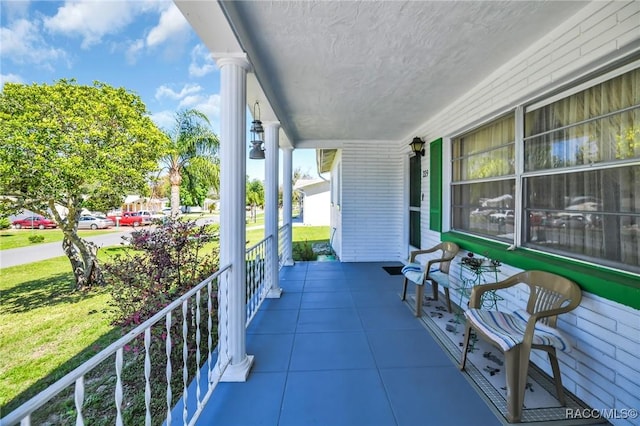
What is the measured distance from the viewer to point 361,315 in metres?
3.31

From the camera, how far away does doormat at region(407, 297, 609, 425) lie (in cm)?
178

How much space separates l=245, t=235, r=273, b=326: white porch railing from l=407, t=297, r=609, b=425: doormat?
6.51 feet

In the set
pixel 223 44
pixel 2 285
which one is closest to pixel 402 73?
pixel 223 44

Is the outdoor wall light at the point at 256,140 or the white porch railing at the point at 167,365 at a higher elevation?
the outdoor wall light at the point at 256,140

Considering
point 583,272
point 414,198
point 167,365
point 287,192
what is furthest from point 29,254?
point 583,272

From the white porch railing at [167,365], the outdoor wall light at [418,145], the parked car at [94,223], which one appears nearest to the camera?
the white porch railing at [167,365]

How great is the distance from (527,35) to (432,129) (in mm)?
2300

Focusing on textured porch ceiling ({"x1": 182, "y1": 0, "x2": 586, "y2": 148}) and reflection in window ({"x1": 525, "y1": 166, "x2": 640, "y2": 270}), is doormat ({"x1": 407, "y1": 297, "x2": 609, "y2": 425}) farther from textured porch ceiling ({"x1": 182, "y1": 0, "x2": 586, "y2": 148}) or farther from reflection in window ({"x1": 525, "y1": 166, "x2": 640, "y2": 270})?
textured porch ceiling ({"x1": 182, "y1": 0, "x2": 586, "y2": 148})

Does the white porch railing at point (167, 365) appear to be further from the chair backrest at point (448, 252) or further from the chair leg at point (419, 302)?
the chair backrest at point (448, 252)

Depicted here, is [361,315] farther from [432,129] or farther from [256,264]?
[432,129]

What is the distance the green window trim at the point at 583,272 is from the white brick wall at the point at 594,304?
3.2 inches

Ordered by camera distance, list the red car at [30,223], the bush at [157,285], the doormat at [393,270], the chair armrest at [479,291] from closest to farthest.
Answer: the chair armrest at [479,291] → the bush at [157,285] → the doormat at [393,270] → the red car at [30,223]

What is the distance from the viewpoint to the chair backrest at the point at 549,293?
1868 mm

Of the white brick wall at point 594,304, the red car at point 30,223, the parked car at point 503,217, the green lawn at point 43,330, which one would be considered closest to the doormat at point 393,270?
the parked car at point 503,217
